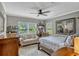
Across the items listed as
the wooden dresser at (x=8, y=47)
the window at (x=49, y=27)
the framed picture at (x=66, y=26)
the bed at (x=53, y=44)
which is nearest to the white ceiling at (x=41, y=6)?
the framed picture at (x=66, y=26)

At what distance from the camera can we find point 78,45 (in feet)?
2.61

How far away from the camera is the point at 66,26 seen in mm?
4777

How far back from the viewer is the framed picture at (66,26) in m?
4.37

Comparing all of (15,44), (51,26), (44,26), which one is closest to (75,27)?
(51,26)

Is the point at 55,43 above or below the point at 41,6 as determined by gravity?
below

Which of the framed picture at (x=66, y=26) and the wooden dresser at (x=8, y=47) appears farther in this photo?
the framed picture at (x=66, y=26)

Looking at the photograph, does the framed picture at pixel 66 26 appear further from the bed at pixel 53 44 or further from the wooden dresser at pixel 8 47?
the wooden dresser at pixel 8 47

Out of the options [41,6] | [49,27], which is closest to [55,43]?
[41,6]

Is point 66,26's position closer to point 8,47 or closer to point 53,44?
point 53,44

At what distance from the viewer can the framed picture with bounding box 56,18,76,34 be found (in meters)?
4.37

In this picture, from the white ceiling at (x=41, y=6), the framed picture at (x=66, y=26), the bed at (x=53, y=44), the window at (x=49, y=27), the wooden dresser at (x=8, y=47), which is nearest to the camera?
the wooden dresser at (x=8, y=47)

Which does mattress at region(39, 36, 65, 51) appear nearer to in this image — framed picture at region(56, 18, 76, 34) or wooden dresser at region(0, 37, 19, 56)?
framed picture at region(56, 18, 76, 34)

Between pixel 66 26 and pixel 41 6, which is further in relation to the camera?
pixel 66 26

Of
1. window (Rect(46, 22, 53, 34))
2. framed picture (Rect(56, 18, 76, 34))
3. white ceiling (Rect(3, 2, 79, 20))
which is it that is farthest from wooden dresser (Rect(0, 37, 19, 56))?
window (Rect(46, 22, 53, 34))
